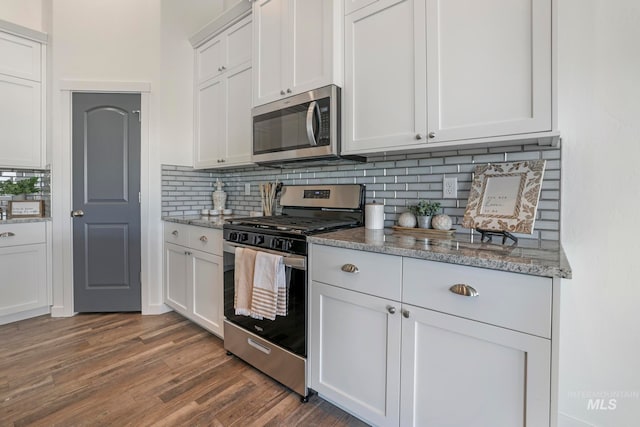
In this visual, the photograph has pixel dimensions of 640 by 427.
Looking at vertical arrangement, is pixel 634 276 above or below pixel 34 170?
below

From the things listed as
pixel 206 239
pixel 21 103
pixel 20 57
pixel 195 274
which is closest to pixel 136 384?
pixel 195 274

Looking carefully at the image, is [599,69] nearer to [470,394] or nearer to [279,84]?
[470,394]

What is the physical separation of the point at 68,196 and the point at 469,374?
334 centimetres

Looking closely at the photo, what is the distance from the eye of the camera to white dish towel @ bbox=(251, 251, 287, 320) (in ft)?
5.42

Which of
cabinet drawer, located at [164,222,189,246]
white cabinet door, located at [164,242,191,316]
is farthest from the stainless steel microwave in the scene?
white cabinet door, located at [164,242,191,316]

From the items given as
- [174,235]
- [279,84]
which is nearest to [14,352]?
[174,235]

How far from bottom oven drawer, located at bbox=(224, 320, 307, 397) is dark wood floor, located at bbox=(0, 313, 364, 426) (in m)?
0.07

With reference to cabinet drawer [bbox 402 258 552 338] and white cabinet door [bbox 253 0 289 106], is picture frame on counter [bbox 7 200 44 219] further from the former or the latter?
cabinet drawer [bbox 402 258 552 338]

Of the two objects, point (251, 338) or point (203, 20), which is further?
point (203, 20)

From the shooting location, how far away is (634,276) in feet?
4.13

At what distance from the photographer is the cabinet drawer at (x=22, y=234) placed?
8.50 feet

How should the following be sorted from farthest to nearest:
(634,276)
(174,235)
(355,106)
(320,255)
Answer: (174,235) → (355,106) → (320,255) → (634,276)

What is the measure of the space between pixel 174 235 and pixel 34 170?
5.68 ft

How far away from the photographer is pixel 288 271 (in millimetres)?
1660
